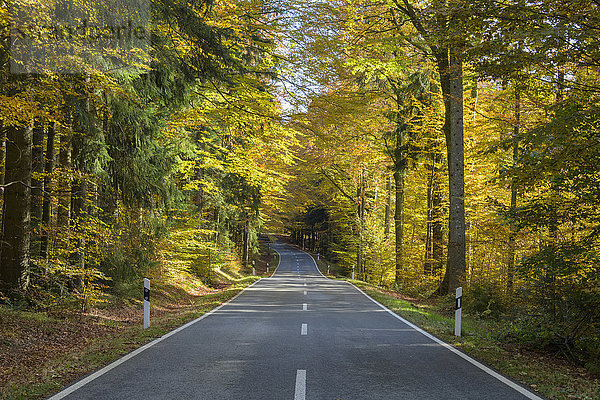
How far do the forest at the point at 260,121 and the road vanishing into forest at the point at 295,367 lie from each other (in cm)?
247

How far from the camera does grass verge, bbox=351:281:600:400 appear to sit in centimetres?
573

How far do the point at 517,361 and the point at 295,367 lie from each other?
12.7 ft

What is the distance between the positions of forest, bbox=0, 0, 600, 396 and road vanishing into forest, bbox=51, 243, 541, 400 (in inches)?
97.4

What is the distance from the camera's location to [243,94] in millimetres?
12586

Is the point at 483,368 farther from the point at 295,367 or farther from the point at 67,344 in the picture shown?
the point at 67,344

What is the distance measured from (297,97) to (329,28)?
2.06 meters

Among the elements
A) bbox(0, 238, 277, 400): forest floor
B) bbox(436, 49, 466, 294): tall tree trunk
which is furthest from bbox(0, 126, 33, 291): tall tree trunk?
bbox(436, 49, 466, 294): tall tree trunk

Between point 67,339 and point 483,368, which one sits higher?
point 483,368

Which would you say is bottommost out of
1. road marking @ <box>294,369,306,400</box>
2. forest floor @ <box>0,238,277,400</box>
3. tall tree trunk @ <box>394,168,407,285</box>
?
forest floor @ <box>0,238,277,400</box>

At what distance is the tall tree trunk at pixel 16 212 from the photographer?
9742 mm

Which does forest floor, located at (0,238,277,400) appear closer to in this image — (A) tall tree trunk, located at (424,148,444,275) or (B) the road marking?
(B) the road marking

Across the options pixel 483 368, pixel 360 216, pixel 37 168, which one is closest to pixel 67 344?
pixel 37 168

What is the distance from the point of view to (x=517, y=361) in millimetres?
7297

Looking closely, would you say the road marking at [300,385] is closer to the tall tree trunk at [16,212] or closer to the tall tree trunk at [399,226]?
the tall tree trunk at [16,212]
